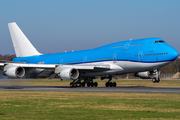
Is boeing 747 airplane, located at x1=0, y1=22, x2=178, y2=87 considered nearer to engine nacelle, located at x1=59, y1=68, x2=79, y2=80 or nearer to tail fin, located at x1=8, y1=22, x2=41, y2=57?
engine nacelle, located at x1=59, y1=68, x2=79, y2=80

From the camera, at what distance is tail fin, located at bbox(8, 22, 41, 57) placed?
4788 centimetres

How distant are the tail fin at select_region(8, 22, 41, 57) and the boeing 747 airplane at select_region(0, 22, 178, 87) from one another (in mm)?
6083

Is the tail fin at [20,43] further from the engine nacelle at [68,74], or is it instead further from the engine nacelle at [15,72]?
the engine nacelle at [68,74]

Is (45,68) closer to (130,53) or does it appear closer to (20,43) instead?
(130,53)

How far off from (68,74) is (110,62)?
6.06m

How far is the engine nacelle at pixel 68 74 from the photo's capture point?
3493cm

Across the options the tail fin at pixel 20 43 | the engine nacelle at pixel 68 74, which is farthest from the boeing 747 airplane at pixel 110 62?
the tail fin at pixel 20 43

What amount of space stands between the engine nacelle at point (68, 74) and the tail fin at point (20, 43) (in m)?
15.1

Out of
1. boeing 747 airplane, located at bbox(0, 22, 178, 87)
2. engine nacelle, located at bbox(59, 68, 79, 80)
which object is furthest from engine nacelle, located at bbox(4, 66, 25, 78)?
engine nacelle, located at bbox(59, 68, 79, 80)

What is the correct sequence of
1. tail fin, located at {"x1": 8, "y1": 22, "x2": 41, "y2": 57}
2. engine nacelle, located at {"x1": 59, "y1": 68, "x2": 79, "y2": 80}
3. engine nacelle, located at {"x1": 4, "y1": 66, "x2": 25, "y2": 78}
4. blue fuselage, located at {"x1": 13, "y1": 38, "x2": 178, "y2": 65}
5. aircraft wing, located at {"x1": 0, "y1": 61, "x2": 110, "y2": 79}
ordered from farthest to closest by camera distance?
tail fin, located at {"x1": 8, "y1": 22, "x2": 41, "y2": 57} → engine nacelle, located at {"x1": 59, "y1": 68, "x2": 79, "y2": 80} → aircraft wing, located at {"x1": 0, "y1": 61, "x2": 110, "y2": 79} → engine nacelle, located at {"x1": 4, "y1": 66, "x2": 25, "y2": 78} → blue fuselage, located at {"x1": 13, "y1": 38, "x2": 178, "y2": 65}

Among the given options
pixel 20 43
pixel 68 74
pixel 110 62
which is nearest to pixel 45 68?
pixel 68 74

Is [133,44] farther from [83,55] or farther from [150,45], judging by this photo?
[83,55]

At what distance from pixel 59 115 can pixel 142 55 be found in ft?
77.6

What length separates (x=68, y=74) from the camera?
114ft
